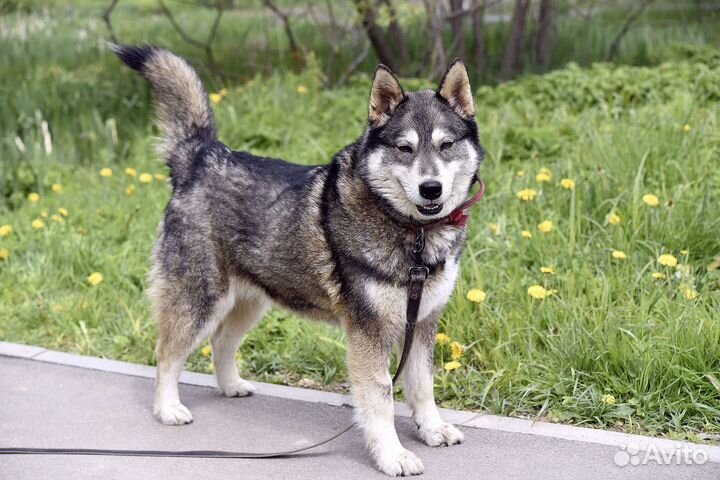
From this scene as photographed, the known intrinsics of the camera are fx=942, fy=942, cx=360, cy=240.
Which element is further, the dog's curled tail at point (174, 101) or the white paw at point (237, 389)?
the white paw at point (237, 389)

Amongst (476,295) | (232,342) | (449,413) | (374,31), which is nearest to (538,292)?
(476,295)

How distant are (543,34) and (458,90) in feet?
19.9

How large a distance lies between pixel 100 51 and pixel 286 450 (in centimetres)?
896

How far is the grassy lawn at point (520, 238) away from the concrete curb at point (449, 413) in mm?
127

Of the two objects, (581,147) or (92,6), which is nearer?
(581,147)

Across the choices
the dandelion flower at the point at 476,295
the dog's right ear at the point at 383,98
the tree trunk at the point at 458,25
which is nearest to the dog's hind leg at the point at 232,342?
the dandelion flower at the point at 476,295

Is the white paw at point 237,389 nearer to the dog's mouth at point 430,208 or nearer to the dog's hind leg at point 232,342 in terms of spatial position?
the dog's hind leg at point 232,342

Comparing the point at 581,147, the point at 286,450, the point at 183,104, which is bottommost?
the point at 286,450

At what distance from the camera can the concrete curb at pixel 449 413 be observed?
4.07 m

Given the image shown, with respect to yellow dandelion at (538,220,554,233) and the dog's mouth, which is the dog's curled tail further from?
yellow dandelion at (538,220,554,233)

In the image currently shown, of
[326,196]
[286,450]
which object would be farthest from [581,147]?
[286,450]

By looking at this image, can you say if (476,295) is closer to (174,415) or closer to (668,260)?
(668,260)

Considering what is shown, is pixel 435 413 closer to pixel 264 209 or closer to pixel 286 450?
pixel 286 450

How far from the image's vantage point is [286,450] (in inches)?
172
